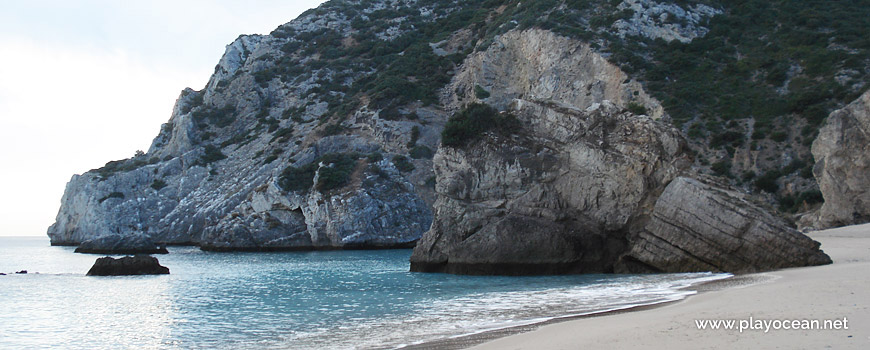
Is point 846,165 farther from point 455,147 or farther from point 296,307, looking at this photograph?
point 296,307

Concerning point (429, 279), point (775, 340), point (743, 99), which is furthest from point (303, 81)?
point (775, 340)

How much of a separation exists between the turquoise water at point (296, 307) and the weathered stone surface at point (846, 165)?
15.5 m

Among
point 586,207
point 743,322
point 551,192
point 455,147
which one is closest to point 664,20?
point 455,147

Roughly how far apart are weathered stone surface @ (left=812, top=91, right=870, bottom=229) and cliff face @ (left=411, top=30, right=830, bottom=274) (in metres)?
11.0


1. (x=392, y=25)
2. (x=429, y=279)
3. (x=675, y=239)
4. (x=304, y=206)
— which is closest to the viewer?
(x=675, y=239)

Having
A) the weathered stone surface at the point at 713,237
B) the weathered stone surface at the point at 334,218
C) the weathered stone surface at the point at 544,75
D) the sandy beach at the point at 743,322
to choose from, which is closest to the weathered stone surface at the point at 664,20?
the weathered stone surface at the point at 544,75

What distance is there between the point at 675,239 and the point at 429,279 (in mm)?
8667

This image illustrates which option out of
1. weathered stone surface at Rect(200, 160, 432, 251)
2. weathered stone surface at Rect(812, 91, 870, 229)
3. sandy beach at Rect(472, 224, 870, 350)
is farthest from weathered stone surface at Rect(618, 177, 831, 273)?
weathered stone surface at Rect(200, 160, 432, 251)

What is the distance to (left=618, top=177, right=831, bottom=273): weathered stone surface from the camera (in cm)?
1703

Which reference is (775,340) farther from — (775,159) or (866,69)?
(866,69)

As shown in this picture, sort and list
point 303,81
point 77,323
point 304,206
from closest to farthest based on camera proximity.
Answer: point 77,323
point 304,206
point 303,81

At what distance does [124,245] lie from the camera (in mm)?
47438

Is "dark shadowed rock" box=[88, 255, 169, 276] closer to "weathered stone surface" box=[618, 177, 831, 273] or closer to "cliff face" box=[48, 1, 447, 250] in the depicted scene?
"cliff face" box=[48, 1, 447, 250]

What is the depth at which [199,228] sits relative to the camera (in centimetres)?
6022
